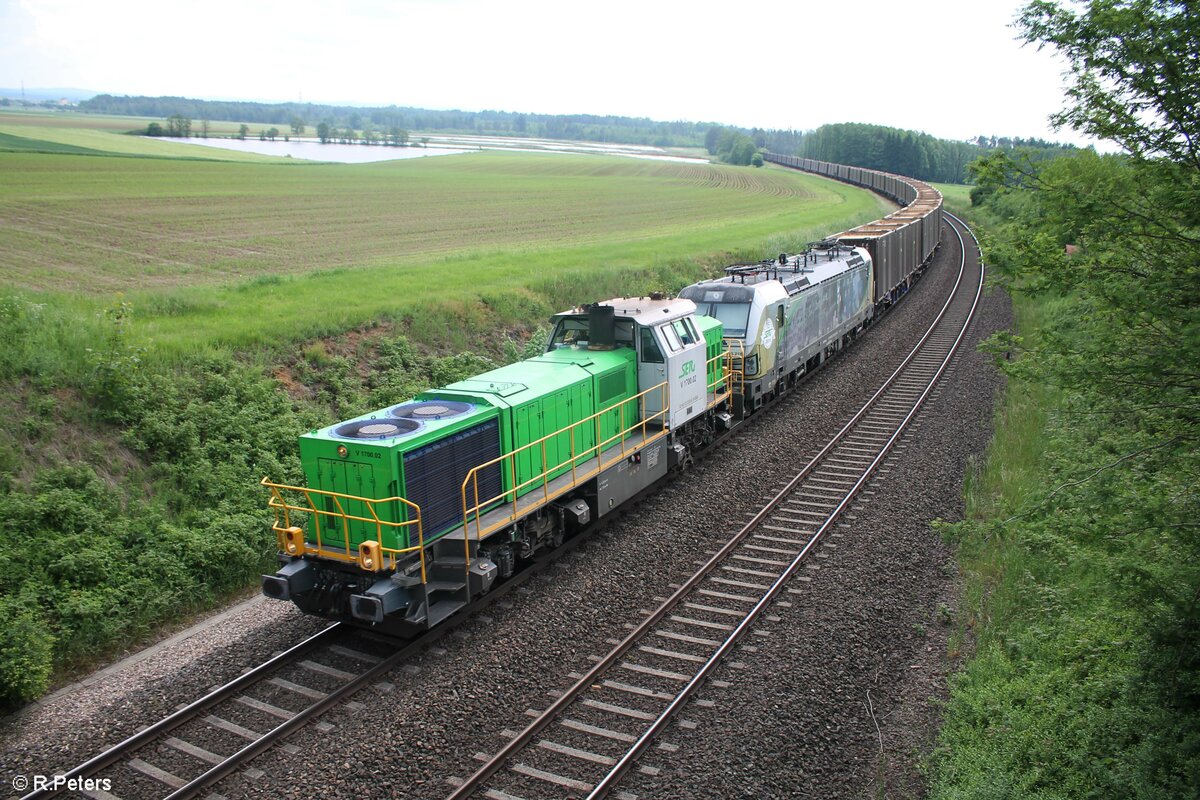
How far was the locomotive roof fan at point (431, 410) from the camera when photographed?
10414mm

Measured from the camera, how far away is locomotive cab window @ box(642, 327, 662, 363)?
14.0 m

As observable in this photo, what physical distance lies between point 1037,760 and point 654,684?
3.75m

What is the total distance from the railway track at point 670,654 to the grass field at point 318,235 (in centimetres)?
1017

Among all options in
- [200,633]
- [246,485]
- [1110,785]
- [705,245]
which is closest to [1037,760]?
[1110,785]

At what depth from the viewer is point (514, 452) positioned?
33.8ft

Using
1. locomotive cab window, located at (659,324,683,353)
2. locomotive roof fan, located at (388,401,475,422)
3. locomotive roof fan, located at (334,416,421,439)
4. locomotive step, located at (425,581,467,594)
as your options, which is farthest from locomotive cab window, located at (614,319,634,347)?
locomotive step, located at (425,581,467,594)

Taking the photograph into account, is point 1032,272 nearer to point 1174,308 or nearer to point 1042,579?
point 1174,308

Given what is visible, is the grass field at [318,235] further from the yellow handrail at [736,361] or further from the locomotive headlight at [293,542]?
the yellow handrail at [736,361]

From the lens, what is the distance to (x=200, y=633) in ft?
33.9

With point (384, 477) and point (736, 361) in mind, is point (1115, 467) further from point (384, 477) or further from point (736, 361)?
point (736, 361)

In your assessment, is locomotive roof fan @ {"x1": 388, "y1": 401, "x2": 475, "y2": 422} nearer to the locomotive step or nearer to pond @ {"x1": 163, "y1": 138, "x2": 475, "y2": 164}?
the locomotive step

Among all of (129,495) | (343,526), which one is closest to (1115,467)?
(343,526)

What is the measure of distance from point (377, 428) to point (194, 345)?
23.2ft

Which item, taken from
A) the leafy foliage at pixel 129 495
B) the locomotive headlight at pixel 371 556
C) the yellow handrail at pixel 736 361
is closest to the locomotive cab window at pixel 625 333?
the yellow handrail at pixel 736 361
